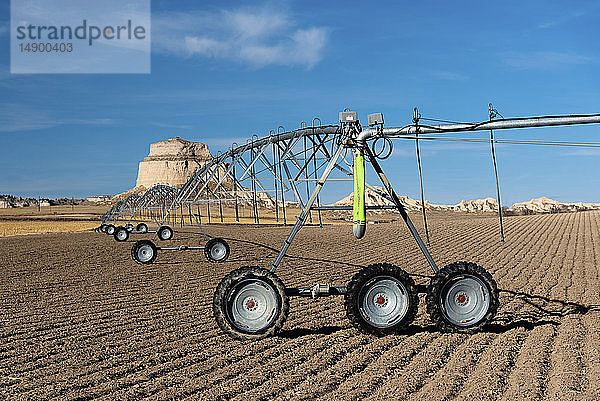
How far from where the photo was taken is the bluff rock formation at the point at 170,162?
149 metres

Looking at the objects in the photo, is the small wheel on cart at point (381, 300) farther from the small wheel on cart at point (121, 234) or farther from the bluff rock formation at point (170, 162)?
the bluff rock formation at point (170, 162)

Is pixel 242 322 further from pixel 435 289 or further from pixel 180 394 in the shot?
pixel 435 289

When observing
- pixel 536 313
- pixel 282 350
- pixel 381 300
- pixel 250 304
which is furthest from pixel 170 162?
pixel 282 350

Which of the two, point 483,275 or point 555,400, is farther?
point 483,275

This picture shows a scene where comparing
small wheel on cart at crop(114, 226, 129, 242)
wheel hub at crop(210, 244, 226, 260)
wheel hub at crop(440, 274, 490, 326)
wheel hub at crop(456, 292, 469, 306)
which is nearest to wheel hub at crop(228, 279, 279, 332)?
wheel hub at crop(440, 274, 490, 326)

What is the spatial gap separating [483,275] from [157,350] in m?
4.61

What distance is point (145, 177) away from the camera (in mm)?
152875

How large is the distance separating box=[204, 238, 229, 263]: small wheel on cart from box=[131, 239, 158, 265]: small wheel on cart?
168cm

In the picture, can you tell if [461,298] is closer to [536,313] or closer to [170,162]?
[536,313]

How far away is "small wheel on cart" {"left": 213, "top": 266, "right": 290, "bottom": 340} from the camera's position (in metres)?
7.21

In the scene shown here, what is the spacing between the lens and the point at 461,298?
757 centimetres

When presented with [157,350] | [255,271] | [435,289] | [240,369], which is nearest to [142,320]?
[157,350]

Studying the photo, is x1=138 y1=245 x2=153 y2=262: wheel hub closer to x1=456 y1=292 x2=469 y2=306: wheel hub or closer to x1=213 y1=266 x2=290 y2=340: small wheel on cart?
x1=213 y1=266 x2=290 y2=340: small wheel on cart

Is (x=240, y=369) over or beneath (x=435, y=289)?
beneath
